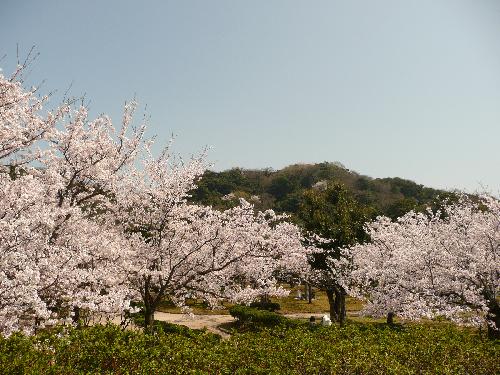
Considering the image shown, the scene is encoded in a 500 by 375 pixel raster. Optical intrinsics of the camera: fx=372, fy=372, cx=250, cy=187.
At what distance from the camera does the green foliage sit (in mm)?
6406

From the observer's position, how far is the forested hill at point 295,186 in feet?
277

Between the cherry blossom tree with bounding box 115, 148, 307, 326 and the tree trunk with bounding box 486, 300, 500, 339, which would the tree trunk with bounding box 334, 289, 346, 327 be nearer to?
the tree trunk with bounding box 486, 300, 500, 339

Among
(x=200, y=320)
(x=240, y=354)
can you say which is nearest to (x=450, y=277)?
(x=240, y=354)

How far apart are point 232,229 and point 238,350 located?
184 inches

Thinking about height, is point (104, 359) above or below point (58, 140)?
below

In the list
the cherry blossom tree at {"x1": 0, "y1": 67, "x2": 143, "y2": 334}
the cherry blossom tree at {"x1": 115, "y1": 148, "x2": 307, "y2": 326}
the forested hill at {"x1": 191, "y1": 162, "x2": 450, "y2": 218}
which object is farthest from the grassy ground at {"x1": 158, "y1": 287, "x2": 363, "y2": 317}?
the forested hill at {"x1": 191, "y1": 162, "x2": 450, "y2": 218}

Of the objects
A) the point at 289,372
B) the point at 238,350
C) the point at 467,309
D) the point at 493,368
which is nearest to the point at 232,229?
the point at 238,350

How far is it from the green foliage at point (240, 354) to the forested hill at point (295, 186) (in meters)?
69.8

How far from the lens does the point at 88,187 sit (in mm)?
12734

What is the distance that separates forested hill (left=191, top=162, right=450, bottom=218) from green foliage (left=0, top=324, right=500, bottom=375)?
69.8m

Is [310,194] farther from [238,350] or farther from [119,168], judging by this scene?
[238,350]

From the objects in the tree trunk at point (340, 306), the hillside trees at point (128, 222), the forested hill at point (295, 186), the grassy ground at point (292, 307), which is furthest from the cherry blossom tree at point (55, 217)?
the forested hill at point (295, 186)

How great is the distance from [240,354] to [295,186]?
93473 millimetres

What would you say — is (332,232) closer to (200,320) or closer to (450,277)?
(450,277)
